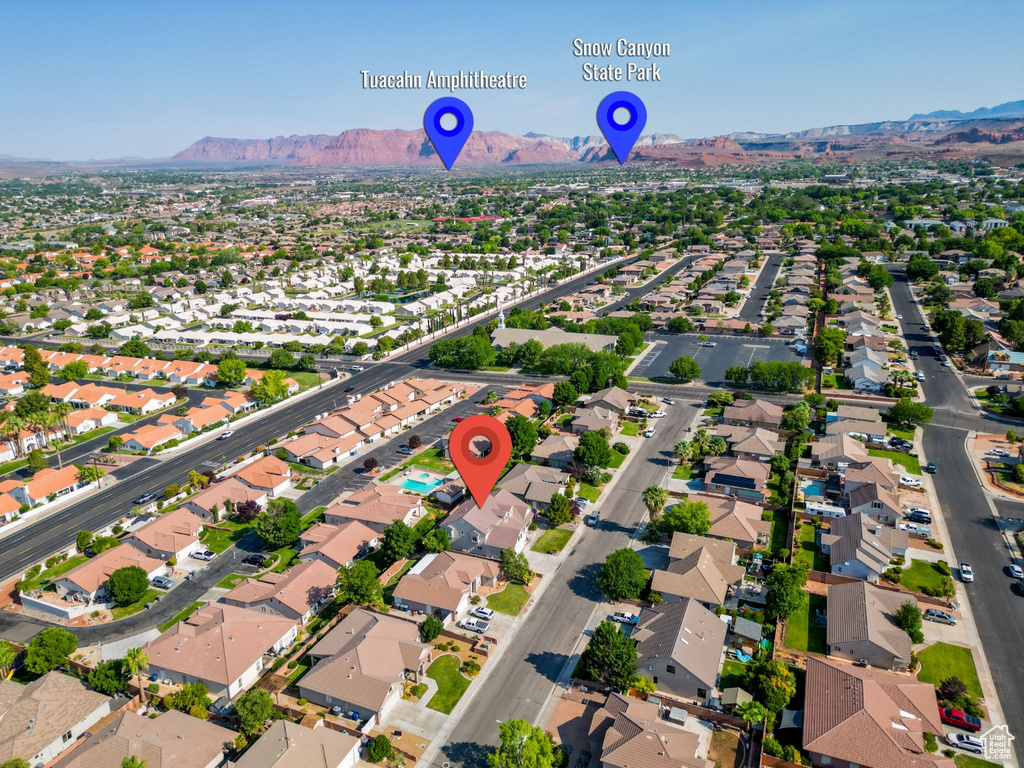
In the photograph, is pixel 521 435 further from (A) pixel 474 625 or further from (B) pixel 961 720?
(B) pixel 961 720

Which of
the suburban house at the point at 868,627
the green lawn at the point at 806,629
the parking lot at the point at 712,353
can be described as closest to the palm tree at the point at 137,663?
the green lawn at the point at 806,629

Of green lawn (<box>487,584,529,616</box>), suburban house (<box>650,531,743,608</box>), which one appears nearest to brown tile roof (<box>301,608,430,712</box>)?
green lawn (<box>487,584,529,616</box>)

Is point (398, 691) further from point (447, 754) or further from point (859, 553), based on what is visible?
point (859, 553)

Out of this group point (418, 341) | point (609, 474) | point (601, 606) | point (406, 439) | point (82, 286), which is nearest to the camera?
point (601, 606)

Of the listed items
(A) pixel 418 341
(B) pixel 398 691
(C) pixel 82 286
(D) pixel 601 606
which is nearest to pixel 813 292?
(A) pixel 418 341

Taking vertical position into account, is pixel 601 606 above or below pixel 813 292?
below

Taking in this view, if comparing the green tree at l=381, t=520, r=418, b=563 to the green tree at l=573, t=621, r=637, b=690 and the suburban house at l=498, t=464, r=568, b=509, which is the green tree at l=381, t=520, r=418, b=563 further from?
the green tree at l=573, t=621, r=637, b=690

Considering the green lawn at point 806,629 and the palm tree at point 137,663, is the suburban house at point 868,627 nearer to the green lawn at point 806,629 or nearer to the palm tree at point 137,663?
the green lawn at point 806,629

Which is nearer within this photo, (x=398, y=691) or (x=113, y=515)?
(x=398, y=691)
